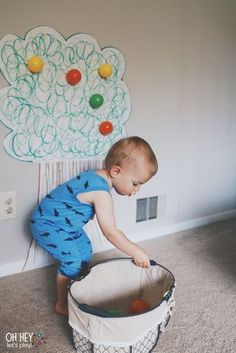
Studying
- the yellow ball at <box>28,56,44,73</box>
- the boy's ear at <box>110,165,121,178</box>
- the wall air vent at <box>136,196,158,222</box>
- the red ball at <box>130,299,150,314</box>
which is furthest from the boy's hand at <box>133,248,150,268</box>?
the yellow ball at <box>28,56,44,73</box>

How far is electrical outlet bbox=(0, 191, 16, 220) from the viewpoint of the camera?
1.42m

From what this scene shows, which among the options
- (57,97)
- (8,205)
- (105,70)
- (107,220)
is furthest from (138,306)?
(105,70)

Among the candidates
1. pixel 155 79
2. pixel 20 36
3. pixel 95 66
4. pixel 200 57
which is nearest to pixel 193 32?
pixel 200 57

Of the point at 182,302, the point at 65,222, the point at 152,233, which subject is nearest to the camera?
the point at 65,222

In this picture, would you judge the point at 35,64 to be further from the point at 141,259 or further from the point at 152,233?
the point at 152,233

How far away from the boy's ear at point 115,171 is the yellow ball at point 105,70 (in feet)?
2.00

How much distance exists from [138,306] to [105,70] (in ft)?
3.39

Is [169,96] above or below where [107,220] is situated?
above

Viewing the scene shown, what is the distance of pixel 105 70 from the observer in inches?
60.3

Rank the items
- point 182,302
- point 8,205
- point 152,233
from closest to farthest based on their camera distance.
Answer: point 182,302
point 8,205
point 152,233

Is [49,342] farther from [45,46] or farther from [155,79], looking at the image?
[155,79]

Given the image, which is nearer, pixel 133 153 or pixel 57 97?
pixel 133 153

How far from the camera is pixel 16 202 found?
1456 mm

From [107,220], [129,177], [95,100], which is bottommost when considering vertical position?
[107,220]
